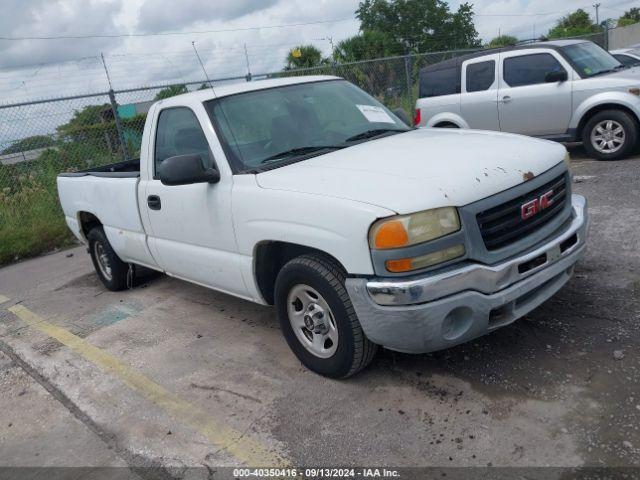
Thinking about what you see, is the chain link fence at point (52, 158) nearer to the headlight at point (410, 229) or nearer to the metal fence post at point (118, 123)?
the metal fence post at point (118, 123)

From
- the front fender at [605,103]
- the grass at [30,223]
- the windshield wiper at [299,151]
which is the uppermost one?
the windshield wiper at [299,151]

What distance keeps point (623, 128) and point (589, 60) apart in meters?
1.41

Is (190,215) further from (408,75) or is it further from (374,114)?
(408,75)

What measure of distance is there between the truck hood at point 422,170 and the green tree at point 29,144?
22.6 feet

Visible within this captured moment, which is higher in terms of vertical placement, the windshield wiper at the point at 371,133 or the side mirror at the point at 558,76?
the windshield wiper at the point at 371,133

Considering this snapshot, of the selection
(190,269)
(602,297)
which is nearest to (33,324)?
(190,269)

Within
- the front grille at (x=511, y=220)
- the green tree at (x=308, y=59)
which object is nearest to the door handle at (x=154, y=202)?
the front grille at (x=511, y=220)

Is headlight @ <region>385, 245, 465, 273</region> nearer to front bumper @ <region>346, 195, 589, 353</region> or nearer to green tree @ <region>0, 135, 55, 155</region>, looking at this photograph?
front bumper @ <region>346, 195, 589, 353</region>

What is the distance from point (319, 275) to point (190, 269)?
1.58 metres

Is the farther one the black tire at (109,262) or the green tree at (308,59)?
the green tree at (308,59)

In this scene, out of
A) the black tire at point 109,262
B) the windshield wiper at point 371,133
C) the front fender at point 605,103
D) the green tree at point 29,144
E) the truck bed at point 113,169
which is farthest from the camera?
the green tree at point 29,144

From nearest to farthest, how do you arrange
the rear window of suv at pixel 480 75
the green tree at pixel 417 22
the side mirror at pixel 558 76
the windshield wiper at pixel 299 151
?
the windshield wiper at pixel 299 151, the side mirror at pixel 558 76, the rear window of suv at pixel 480 75, the green tree at pixel 417 22

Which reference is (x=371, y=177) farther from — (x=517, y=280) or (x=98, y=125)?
(x=98, y=125)

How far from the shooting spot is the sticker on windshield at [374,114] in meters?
4.52
